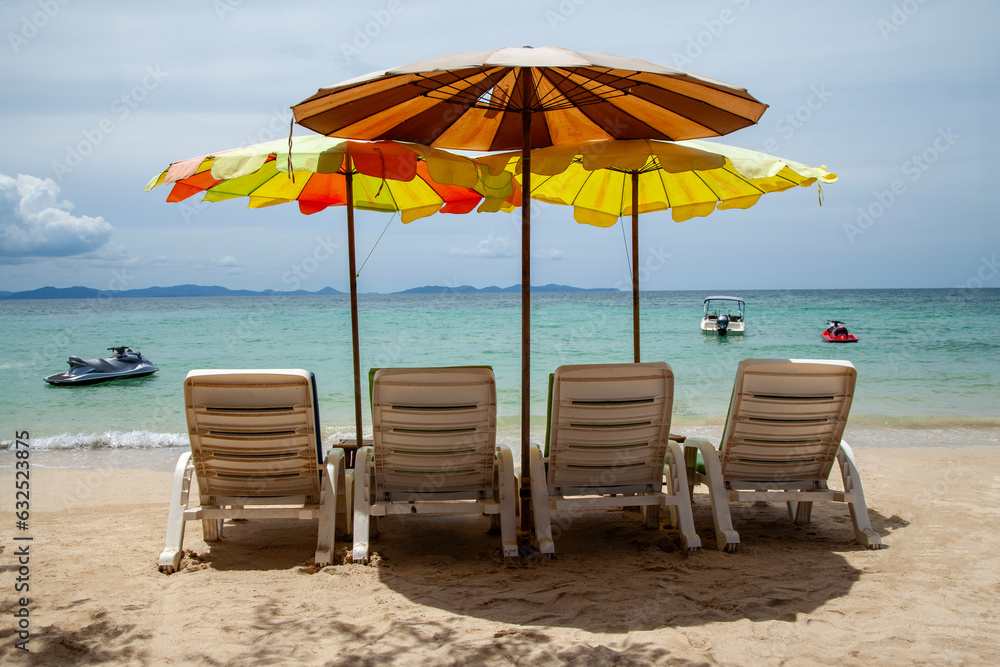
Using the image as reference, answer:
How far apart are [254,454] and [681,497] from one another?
7.23ft

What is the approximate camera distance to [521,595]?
2.96 meters

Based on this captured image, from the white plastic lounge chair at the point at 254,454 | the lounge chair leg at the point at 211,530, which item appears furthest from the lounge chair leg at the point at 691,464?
the lounge chair leg at the point at 211,530

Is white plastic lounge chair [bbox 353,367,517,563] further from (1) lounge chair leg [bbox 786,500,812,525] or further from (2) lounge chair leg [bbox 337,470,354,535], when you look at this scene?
(1) lounge chair leg [bbox 786,500,812,525]

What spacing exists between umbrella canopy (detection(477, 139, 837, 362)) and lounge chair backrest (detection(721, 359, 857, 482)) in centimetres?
100

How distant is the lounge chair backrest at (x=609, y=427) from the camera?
338cm

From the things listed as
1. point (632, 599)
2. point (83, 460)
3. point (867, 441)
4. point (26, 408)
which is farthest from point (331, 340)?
point (632, 599)

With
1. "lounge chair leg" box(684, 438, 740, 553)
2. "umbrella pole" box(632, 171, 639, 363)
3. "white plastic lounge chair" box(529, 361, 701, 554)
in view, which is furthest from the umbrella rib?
"lounge chair leg" box(684, 438, 740, 553)

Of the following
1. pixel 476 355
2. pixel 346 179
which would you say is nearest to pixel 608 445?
pixel 346 179

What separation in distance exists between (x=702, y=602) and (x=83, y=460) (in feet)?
22.6

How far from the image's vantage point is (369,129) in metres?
3.89

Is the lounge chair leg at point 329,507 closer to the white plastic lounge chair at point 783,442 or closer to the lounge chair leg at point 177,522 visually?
the lounge chair leg at point 177,522

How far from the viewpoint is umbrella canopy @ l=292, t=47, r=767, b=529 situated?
2.98 m

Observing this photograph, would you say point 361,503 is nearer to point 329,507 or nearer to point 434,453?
point 329,507

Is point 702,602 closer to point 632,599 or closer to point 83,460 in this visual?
point 632,599
